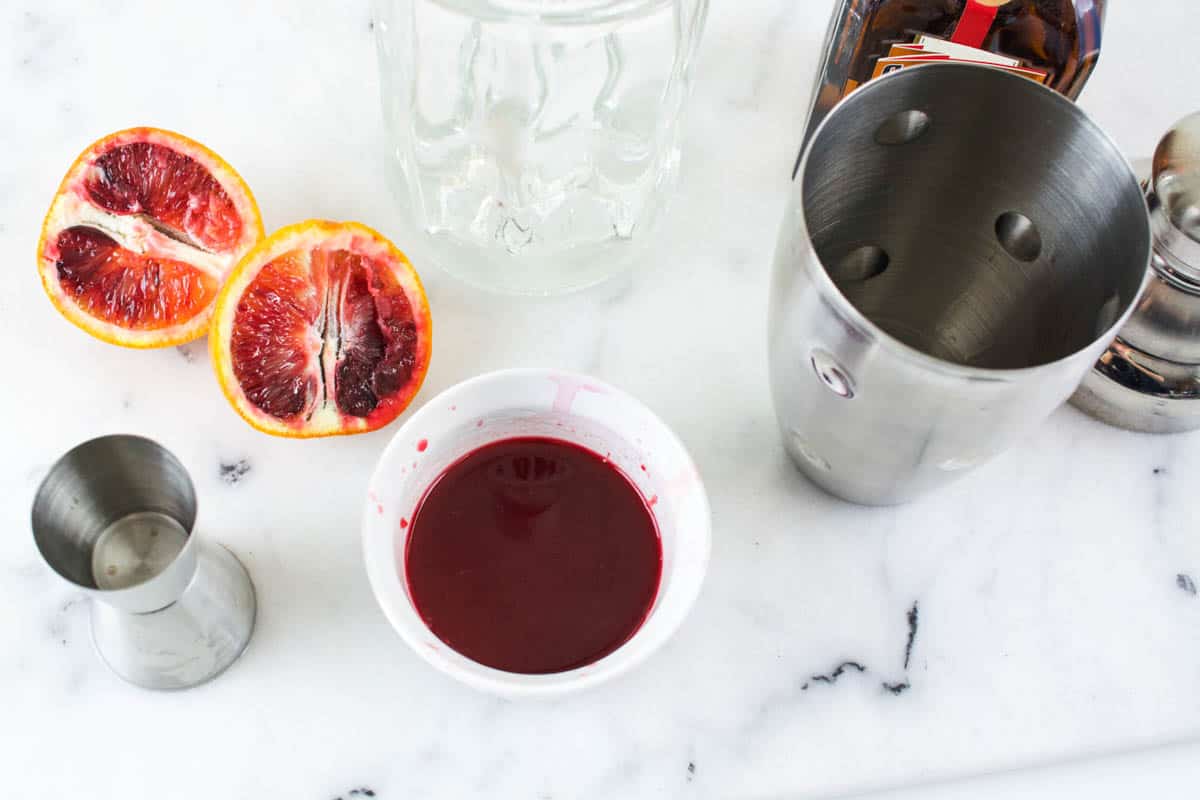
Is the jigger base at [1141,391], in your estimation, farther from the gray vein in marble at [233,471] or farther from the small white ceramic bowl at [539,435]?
the gray vein in marble at [233,471]

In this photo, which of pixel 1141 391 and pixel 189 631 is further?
pixel 1141 391

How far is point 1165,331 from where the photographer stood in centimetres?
72

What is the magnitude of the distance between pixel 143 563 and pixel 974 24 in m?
0.56

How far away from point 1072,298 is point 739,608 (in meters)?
0.26

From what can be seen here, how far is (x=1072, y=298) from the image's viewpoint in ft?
2.13

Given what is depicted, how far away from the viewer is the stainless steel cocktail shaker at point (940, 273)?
56cm

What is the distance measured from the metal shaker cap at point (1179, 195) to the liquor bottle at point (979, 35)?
72 mm

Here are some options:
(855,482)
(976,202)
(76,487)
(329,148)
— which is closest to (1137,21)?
(976,202)

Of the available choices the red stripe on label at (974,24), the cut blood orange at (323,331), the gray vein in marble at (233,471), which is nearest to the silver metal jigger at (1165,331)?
the red stripe on label at (974,24)

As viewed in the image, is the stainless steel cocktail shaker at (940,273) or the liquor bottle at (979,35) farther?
the liquor bottle at (979,35)

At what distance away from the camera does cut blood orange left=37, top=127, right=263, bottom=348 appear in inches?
27.6

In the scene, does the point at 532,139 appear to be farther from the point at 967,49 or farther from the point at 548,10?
the point at 967,49

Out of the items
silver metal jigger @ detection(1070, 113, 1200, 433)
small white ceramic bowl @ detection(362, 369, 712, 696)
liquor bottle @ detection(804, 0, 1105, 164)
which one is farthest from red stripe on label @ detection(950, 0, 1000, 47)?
small white ceramic bowl @ detection(362, 369, 712, 696)

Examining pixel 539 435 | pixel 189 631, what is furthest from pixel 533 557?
pixel 189 631
